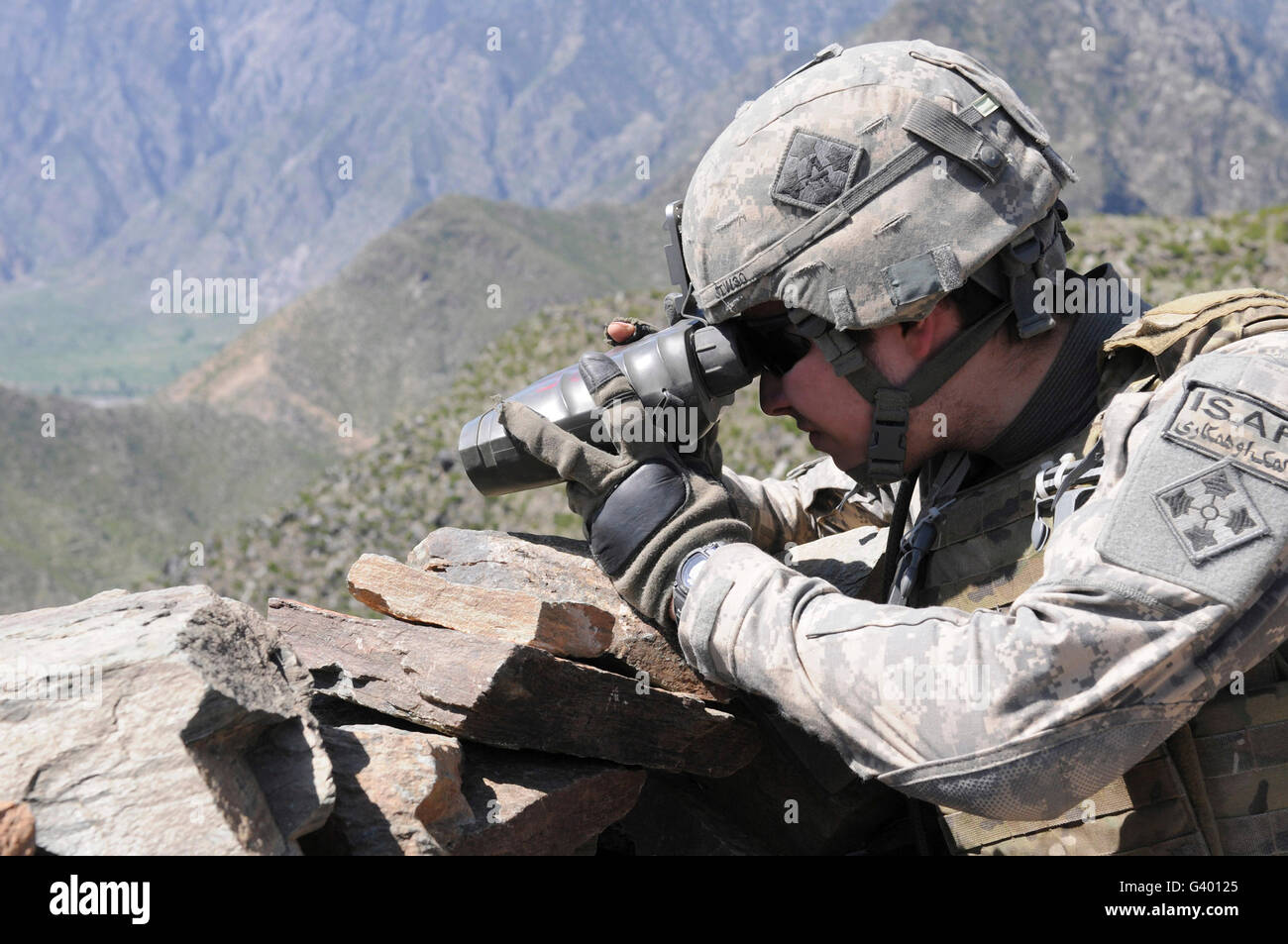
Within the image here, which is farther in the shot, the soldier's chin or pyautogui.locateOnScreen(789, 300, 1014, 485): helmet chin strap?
the soldier's chin

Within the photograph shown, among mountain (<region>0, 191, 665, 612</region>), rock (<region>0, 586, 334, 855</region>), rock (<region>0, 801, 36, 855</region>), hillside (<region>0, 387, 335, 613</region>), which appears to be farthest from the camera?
mountain (<region>0, 191, 665, 612</region>)

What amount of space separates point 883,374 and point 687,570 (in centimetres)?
86

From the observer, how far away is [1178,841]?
2875mm

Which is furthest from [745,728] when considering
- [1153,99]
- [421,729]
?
[1153,99]

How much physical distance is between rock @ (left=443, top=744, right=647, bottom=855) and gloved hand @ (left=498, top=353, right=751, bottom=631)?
542 millimetres

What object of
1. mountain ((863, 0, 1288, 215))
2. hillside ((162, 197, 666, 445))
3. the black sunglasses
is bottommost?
the black sunglasses

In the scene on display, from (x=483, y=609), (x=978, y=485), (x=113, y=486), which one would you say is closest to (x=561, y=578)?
(x=483, y=609)

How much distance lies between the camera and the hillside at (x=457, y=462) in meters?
20.0

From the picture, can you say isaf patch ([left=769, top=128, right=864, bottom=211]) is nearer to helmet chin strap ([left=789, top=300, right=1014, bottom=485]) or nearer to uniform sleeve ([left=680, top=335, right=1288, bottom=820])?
helmet chin strap ([left=789, top=300, right=1014, bottom=485])

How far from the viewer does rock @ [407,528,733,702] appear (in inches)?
137

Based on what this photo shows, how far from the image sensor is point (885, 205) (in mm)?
3125

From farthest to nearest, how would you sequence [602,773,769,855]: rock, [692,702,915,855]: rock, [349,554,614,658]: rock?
[602,773,769,855]: rock
[692,702,915,855]: rock
[349,554,614,658]: rock

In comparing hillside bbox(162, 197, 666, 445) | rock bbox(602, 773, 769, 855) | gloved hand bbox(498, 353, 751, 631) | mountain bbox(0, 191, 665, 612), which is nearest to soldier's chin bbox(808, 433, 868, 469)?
gloved hand bbox(498, 353, 751, 631)
